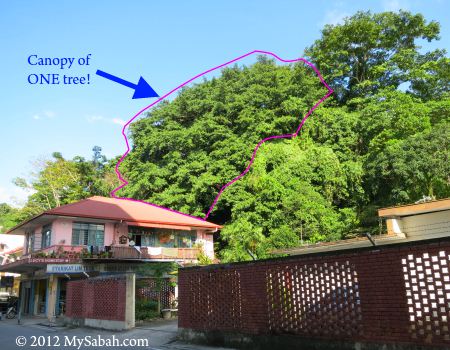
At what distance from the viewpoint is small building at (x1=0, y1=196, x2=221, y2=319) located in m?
24.3

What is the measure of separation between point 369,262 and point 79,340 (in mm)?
9045

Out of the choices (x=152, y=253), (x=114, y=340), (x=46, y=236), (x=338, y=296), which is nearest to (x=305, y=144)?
(x=152, y=253)

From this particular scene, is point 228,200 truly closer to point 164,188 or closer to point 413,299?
point 164,188

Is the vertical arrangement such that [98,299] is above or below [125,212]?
below

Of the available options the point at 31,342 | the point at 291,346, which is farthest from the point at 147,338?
the point at 291,346

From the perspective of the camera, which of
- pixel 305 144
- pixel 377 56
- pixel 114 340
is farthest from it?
pixel 377 56

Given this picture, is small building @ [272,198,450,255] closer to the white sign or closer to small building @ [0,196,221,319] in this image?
small building @ [0,196,221,319]

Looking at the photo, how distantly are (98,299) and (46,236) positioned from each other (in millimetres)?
13322

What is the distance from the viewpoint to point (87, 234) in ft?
85.8

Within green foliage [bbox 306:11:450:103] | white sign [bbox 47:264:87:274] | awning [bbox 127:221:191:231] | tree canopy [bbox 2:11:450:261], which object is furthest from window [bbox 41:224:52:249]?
green foliage [bbox 306:11:450:103]

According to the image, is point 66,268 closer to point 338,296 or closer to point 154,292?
point 154,292

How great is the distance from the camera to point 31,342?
1227 centimetres

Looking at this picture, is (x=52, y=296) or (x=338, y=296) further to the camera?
(x=52, y=296)

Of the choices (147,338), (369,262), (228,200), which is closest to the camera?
(369,262)
